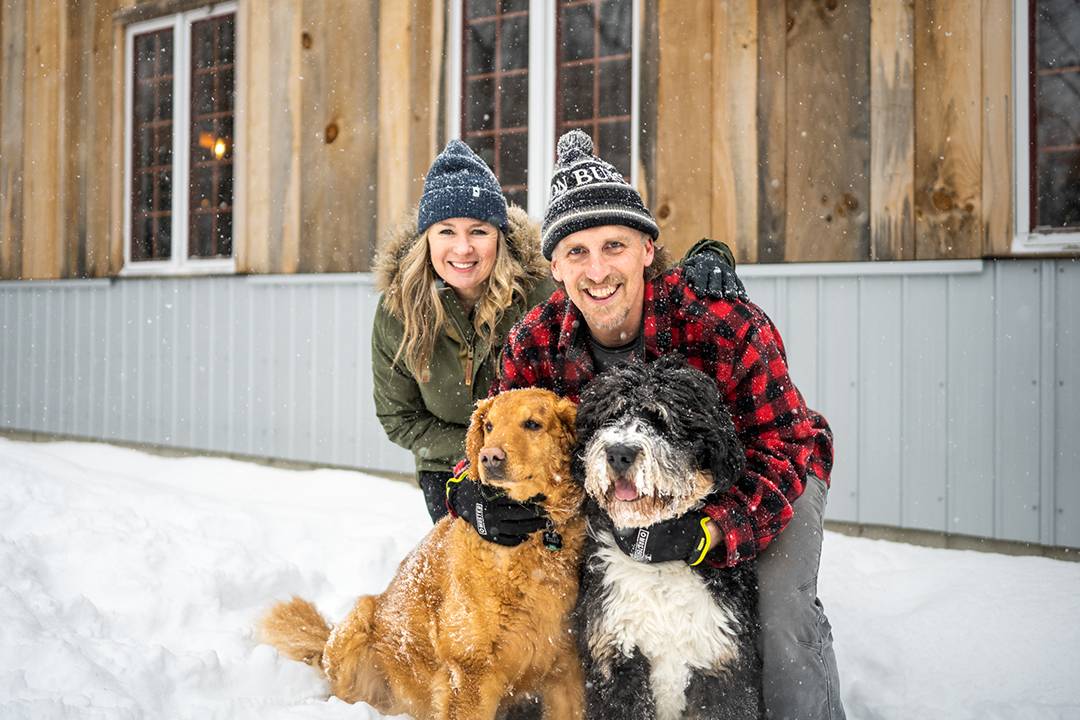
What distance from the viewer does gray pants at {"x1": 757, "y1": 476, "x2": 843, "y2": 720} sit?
8.48 ft

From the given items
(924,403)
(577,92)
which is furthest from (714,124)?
(924,403)

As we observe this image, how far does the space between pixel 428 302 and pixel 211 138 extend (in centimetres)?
521

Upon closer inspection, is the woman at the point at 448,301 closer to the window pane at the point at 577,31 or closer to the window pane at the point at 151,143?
the window pane at the point at 577,31

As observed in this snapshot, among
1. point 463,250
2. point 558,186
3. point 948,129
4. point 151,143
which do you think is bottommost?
point 463,250

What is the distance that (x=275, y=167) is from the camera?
23.8 ft

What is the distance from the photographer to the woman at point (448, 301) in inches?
144

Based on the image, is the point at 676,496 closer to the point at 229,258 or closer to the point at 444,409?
the point at 444,409

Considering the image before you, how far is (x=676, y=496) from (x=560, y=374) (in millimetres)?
749

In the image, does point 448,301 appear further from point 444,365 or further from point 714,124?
point 714,124

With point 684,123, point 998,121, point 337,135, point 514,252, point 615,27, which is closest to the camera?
point 514,252

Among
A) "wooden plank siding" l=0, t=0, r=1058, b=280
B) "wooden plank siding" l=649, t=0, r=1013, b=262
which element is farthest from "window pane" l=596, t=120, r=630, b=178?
"wooden plank siding" l=649, t=0, r=1013, b=262

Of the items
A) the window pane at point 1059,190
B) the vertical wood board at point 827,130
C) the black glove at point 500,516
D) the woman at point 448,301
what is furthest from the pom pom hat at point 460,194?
the window pane at point 1059,190

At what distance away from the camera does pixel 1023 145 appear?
469cm

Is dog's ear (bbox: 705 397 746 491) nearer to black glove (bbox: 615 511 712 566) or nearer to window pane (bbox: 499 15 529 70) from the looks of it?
black glove (bbox: 615 511 712 566)
